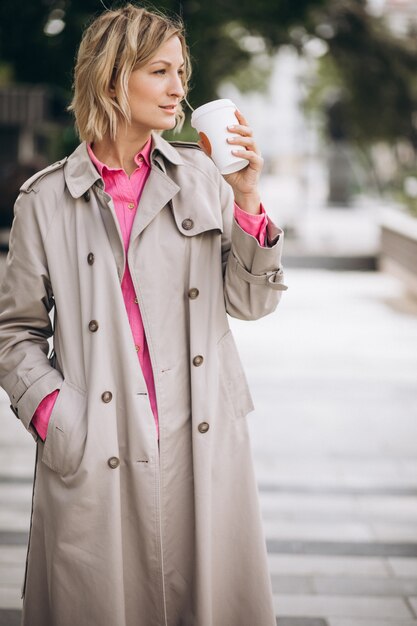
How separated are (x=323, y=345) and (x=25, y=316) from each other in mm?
6693

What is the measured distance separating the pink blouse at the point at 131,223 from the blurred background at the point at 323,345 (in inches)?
45.9

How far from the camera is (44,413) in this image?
7.17 ft

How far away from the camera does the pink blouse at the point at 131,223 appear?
2174 mm

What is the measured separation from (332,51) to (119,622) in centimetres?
1969

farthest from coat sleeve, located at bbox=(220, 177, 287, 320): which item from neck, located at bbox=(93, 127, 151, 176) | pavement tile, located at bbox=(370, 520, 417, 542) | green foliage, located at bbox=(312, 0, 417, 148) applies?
green foliage, located at bbox=(312, 0, 417, 148)

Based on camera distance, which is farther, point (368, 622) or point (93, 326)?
point (368, 622)

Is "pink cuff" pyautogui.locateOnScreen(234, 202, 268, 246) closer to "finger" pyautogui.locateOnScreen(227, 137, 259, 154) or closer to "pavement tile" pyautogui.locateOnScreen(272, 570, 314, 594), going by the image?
"finger" pyautogui.locateOnScreen(227, 137, 259, 154)

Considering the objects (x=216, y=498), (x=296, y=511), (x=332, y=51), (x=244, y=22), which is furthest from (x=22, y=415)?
(x=332, y=51)

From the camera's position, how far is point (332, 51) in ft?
67.4

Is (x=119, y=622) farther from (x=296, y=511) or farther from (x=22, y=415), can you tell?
(x=296, y=511)

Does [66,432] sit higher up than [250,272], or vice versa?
[250,272]

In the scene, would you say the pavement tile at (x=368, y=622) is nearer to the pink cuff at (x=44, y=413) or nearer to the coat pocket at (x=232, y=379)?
the coat pocket at (x=232, y=379)

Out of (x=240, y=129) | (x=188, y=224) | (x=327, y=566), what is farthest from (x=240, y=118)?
(x=327, y=566)

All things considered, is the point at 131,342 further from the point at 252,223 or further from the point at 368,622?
the point at 368,622
